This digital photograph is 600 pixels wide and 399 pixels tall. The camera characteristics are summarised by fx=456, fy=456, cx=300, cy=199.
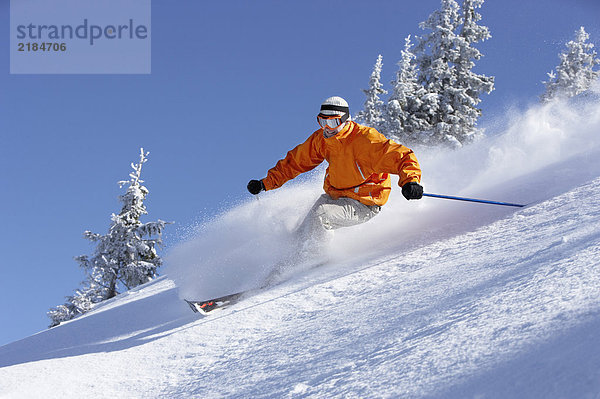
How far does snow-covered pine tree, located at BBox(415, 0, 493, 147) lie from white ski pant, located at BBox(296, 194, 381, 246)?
17.1 m

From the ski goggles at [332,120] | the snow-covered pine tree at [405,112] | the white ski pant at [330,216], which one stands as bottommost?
the white ski pant at [330,216]

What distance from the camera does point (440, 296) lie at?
9.36ft

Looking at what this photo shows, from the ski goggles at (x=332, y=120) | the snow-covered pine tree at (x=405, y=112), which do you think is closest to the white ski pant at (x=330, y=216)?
the ski goggles at (x=332, y=120)

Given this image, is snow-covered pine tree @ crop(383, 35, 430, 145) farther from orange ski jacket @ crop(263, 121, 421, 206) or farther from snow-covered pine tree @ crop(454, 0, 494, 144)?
orange ski jacket @ crop(263, 121, 421, 206)

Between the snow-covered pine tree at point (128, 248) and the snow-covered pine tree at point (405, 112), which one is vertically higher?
the snow-covered pine tree at point (405, 112)

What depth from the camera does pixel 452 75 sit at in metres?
22.2

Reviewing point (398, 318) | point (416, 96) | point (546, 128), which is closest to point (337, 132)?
point (398, 318)

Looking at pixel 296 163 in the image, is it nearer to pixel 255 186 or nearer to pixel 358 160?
pixel 255 186

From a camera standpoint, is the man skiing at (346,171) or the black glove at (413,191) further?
the man skiing at (346,171)

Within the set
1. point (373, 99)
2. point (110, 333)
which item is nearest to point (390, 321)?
point (110, 333)

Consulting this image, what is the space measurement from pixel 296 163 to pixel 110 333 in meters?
3.09

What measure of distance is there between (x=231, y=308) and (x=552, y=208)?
338cm

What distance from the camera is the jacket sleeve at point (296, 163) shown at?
6.06 meters

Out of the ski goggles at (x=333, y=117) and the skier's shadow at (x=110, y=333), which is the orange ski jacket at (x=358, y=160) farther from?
the skier's shadow at (x=110, y=333)
